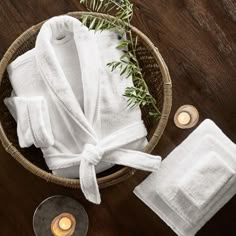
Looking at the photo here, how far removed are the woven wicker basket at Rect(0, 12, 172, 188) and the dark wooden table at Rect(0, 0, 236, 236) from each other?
96 millimetres

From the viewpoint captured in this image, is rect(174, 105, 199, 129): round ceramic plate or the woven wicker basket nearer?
the woven wicker basket

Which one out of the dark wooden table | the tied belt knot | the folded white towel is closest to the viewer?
the tied belt knot

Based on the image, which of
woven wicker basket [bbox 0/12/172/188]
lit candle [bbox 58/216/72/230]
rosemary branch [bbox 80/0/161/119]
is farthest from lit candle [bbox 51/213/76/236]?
rosemary branch [bbox 80/0/161/119]

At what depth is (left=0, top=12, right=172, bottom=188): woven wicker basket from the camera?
1027mm

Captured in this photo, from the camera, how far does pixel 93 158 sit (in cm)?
98

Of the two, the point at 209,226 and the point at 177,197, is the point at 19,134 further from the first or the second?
the point at 209,226

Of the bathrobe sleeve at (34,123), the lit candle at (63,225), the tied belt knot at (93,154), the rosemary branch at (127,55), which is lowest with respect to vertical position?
the lit candle at (63,225)

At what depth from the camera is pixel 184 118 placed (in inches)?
47.3

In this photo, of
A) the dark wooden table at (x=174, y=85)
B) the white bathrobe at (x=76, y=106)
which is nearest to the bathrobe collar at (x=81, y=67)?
the white bathrobe at (x=76, y=106)

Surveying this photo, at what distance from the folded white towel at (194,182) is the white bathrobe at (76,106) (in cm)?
15

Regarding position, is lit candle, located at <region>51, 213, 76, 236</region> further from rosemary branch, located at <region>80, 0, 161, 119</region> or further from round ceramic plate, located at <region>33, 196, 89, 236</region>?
rosemary branch, located at <region>80, 0, 161, 119</region>

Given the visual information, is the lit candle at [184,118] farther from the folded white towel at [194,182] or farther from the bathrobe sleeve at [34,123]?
the bathrobe sleeve at [34,123]

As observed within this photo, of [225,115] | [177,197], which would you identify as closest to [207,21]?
[225,115]

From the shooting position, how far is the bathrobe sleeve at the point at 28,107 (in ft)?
3.27
